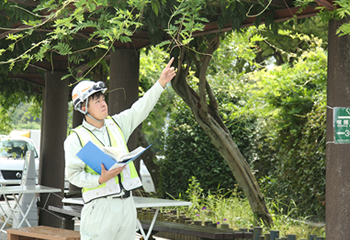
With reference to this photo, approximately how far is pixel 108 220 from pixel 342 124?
2.28 metres

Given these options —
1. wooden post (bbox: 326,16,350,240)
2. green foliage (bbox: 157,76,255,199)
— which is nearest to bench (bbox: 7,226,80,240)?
wooden post (bbox: 326,16,350,240)

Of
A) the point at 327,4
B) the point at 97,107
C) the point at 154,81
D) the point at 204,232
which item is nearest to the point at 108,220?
the point at 97,107

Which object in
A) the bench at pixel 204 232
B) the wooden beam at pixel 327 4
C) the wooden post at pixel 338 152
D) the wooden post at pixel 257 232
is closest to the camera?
the wooden beam at pixel 327 4

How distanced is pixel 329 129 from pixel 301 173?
14.4 ft

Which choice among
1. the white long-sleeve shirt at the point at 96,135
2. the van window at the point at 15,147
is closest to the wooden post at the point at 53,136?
the van window at the point at 15,147

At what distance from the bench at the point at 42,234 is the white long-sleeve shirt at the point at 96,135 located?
191 centimetres

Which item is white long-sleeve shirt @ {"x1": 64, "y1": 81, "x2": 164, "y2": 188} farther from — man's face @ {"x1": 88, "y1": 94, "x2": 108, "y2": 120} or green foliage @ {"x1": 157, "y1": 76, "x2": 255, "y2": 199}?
green foliage @ {"x1": 157, "y1": 76, "x2": 255, "y2": 199}

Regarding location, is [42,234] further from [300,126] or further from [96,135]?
A: [300,126]

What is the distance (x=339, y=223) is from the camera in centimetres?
394

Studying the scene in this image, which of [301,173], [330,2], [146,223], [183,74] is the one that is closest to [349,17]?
[330,2]

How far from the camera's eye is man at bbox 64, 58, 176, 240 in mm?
3020

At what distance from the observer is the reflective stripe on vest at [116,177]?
3.05m

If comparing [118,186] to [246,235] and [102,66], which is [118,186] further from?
[102,66]

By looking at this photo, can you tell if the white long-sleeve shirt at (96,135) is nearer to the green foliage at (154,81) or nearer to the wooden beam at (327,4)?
the wooden beam at (327,4)
